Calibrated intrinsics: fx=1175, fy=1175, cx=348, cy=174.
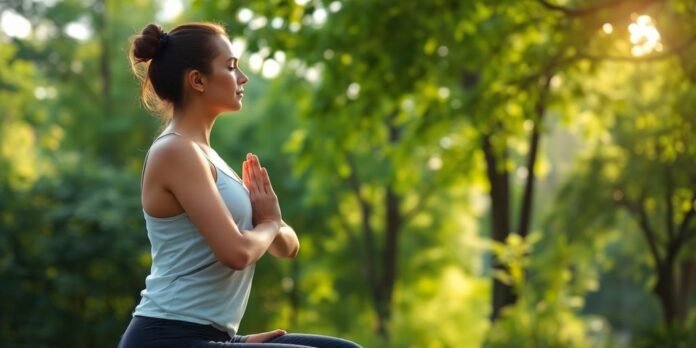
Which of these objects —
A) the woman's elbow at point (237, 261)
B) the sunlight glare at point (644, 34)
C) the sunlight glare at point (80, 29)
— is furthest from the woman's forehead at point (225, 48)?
the sunlight glare at point (80, 29)

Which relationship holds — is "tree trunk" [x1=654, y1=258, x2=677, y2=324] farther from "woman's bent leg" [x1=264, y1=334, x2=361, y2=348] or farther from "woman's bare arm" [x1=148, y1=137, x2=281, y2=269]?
"woman's bare arm" [x1=148, y1=137, x2=281, y2=269]

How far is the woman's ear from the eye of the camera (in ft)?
11.1

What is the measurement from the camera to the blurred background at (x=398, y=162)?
11602 millimetres

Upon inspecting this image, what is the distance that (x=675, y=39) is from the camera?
11.6 metres

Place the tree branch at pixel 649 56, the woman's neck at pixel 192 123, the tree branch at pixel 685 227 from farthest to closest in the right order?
the tree branch at pixel 685 227 < the tree branch at pixel 649 56 < the woman's neck at pixel 192 123

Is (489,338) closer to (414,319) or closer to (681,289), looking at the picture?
(681,289)

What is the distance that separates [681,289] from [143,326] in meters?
18.5

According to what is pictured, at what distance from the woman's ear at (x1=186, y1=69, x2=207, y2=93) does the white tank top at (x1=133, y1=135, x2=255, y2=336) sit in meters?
0.21

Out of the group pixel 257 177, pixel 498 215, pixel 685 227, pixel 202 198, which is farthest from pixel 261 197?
pixel 685 227

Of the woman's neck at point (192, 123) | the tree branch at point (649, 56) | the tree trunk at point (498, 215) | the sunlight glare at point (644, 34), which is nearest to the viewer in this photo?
the woman's neck at point (192, 123)

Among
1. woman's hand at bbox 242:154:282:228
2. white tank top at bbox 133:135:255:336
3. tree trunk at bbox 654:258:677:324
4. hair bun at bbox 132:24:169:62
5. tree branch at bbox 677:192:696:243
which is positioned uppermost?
hair bun at bbox 132:24:169:62

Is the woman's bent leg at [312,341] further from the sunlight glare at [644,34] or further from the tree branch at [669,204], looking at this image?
the tree branch at [669,204]

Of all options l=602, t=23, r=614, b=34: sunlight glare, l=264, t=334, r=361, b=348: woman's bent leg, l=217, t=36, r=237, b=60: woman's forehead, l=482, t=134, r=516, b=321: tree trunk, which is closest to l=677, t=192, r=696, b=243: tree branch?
l=482, t=134, r=516, b=321: tree trunk

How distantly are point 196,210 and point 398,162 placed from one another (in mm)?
10958
